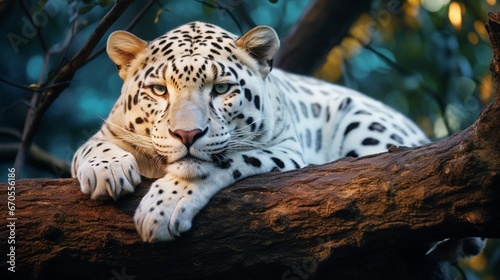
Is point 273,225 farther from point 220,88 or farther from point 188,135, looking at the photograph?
point 220,88

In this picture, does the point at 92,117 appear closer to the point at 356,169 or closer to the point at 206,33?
the point at 206,33

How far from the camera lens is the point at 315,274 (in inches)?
186

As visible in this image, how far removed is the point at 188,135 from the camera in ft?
16.0

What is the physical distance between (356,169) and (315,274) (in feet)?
2.30

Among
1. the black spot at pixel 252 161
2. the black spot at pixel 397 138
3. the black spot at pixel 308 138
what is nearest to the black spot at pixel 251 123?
the black spot at pixel 252 161

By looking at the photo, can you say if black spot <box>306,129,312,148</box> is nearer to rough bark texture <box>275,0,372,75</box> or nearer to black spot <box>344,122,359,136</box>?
black spot <box>344,122,359,136</box>

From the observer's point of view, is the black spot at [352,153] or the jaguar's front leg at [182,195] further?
the black spot at [352,153]

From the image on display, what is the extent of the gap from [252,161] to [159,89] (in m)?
0.85

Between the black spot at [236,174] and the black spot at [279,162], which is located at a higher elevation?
the black spot at [279,162]

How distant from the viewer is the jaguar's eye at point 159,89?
17.6 feet

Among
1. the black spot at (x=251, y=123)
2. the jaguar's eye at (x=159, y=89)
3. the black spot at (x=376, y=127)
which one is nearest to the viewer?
the jaguar's eye at (x=159, y=89)

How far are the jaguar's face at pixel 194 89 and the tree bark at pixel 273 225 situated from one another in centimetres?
37

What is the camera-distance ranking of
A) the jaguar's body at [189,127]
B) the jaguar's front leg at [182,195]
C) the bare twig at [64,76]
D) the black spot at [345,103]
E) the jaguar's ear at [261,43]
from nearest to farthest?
1. the jaguar's front leg at [182,195]
2. the jaguar's body at [189,127]
3. the bare twig at [64,76]
4. the jaguar's ear at [261,43]
5. the black spot at [345,103]

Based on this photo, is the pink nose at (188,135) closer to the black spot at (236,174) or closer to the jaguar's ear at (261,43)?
the black spot at (236,174)
